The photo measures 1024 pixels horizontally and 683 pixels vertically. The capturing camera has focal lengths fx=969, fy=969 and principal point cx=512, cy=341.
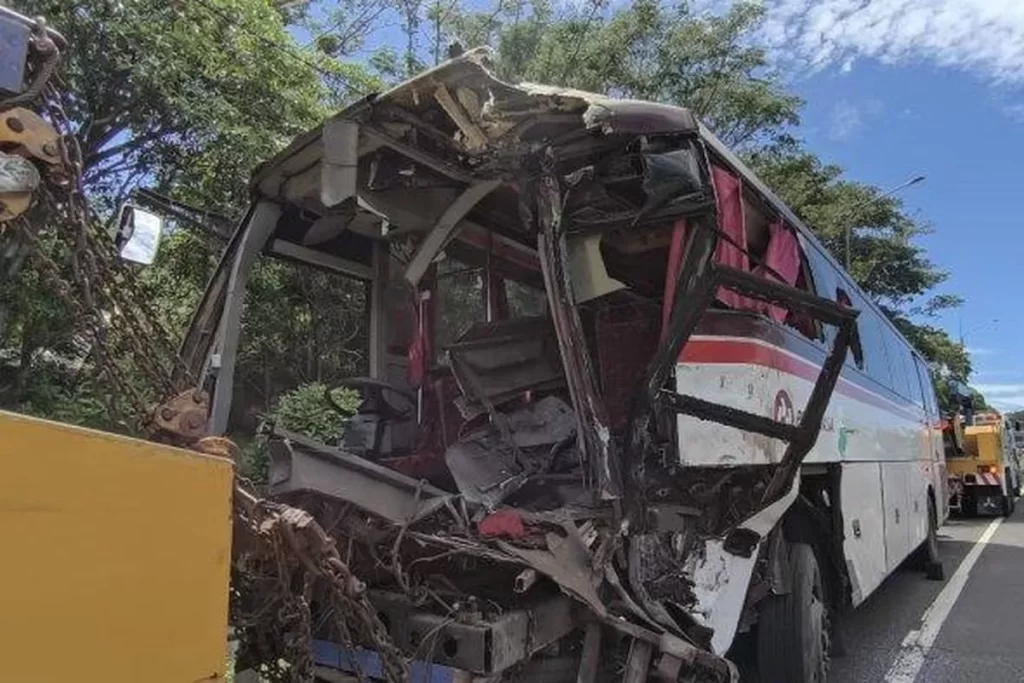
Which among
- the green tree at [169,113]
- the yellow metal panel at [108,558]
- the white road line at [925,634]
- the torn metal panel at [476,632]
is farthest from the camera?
the green tree at [169,113]

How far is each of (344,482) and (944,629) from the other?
7.27 m

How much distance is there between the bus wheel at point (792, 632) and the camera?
5656 mm

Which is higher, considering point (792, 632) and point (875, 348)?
point (875, 348)

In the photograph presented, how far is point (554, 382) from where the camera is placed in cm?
505

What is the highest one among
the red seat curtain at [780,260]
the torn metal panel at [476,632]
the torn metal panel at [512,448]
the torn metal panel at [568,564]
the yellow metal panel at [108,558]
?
the red seat curtain at [780,260]

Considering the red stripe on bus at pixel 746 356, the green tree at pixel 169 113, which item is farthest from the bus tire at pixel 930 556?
the green tree at pixel 169 113

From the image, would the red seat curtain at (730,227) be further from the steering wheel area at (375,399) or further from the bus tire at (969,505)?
the bus tire at (969,505)

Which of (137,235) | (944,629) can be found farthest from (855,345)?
(137,235)

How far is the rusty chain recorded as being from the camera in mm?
2334

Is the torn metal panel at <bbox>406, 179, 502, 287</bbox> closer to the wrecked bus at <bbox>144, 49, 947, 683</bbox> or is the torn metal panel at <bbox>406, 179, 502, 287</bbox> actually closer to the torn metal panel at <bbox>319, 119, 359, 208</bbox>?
the wrecked bus at <bbox>144, 49, 947, 683</bbox>

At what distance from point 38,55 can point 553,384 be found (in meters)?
3.24

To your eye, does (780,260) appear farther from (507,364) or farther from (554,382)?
(507,364)

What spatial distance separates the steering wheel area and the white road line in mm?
4179

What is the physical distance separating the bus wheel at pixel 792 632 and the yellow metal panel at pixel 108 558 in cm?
423
